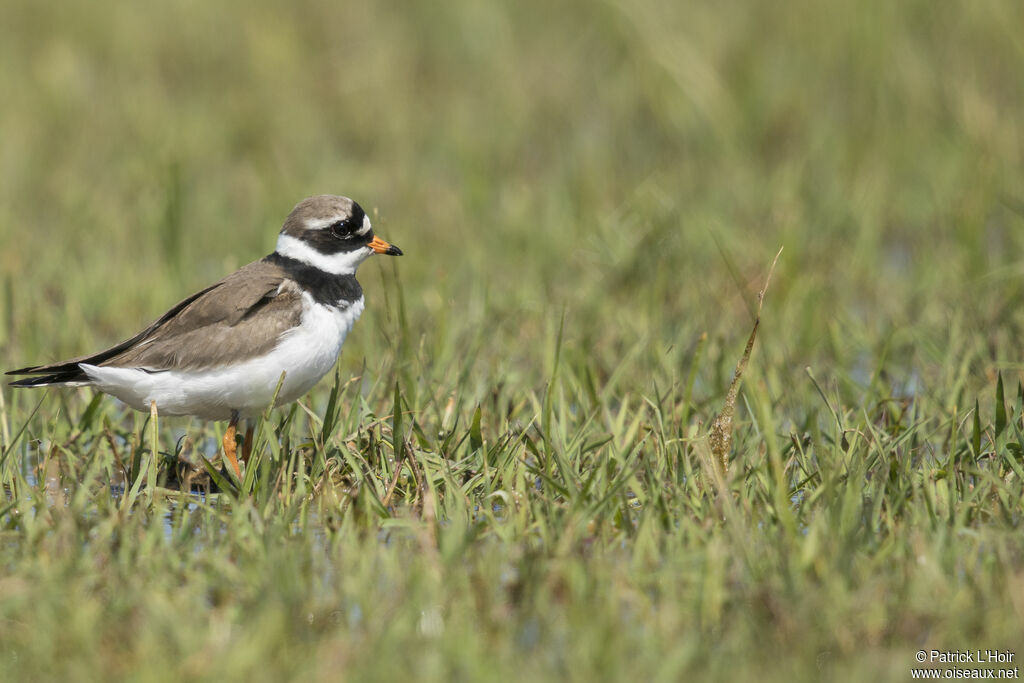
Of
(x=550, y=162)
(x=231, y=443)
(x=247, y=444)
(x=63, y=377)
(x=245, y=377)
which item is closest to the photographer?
(x=245, y=377)

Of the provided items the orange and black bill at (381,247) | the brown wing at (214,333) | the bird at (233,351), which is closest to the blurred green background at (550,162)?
the orange and black bill at (381,247)

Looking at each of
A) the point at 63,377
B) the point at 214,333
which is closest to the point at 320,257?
the point at 214,333

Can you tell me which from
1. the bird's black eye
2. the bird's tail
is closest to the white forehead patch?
the bird's black eye

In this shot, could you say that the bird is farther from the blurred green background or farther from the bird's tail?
the blurred green background

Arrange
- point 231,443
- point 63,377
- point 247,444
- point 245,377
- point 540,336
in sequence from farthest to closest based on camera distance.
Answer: point 540,336 < point 247,444 < point 231,443 < point 63,377 < point 245,377

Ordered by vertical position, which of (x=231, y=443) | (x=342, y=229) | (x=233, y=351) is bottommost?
(x=231, y=443)

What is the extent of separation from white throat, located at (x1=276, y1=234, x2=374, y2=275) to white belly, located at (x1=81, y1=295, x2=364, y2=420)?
310 mm

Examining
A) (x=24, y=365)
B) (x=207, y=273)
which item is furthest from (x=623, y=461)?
(x=207, y=273)

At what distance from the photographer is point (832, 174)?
10.1 metres

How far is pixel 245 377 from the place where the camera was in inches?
223

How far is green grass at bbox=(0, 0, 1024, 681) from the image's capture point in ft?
13.6

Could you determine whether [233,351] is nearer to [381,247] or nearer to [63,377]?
[63,377]

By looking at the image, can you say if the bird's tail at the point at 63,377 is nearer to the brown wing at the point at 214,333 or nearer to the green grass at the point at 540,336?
the brown wing at the point at 214,333

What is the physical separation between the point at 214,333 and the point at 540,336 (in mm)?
2208
